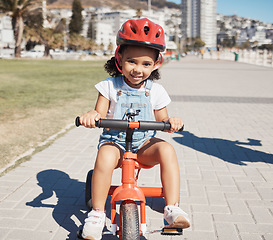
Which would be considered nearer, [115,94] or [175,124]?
[175,124]

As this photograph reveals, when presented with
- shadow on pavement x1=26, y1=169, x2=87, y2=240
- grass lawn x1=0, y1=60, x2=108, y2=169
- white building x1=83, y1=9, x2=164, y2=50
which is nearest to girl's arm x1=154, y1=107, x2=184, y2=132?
shadow on pavement x1=26, y1=169, x2=87, y2=240

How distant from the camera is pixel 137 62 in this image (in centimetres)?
231

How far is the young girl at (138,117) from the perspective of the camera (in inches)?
86.4

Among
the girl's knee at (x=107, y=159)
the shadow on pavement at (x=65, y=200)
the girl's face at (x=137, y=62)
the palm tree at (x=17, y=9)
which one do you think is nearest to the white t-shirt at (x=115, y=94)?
the girl's face at (x=137, y=62)

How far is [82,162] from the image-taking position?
4301 mm

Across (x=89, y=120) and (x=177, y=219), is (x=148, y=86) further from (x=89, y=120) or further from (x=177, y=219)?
(x=177, y=219)

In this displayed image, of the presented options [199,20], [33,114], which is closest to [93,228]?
[33,114]

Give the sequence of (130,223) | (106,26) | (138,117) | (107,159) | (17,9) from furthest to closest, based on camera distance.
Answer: (106,26) < (17,9) < (138,117) < (107,159) < (130,223)

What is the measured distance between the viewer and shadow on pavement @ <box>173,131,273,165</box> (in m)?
4.55

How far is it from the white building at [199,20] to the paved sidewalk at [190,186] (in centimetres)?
18286

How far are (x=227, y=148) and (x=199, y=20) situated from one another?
620ft

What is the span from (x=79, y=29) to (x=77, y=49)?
35.6 ft

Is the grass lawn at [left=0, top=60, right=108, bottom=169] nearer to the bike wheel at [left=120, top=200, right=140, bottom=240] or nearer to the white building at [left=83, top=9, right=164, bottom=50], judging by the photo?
the bike wheel at [left=120, top=200, right=140, bottom=240]

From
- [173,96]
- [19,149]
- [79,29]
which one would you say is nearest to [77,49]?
[79,29]
